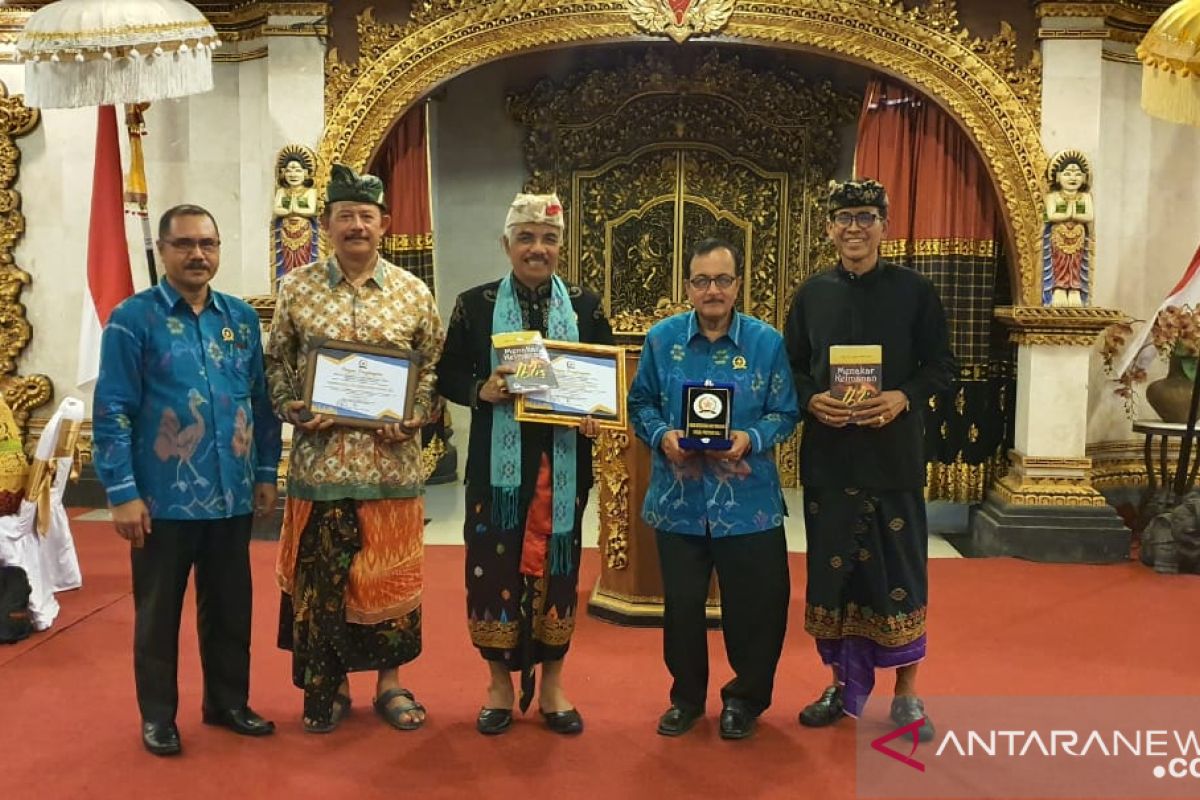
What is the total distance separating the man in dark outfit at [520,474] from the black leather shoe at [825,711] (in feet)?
2.13

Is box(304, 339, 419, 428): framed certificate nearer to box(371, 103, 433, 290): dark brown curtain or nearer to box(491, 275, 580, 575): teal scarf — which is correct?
box(491, 275, 580, 575): teal scarf

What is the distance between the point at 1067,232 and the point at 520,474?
11.1 ft

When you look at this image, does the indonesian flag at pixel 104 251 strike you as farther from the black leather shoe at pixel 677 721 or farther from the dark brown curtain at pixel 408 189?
the black leather shoe at pixel 677 721

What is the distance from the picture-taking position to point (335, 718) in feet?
9.72

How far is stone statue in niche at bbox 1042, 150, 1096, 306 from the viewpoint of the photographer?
5039 mm

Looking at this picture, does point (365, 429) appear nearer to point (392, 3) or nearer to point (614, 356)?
point (614, 356)

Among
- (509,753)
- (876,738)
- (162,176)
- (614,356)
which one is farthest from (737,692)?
(162,176)

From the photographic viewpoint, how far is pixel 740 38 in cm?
521

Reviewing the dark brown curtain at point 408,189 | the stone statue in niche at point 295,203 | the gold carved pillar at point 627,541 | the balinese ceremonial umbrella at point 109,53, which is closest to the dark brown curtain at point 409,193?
the dark brown curtain at point 408,189

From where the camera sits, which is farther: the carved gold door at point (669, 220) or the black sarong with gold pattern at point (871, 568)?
the carved gold door at point (669, 220)

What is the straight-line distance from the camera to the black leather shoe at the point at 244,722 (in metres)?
2.91

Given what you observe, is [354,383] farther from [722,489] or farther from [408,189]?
[408,189]

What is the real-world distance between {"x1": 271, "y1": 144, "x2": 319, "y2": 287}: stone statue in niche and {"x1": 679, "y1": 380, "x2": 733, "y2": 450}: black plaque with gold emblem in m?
2.99
